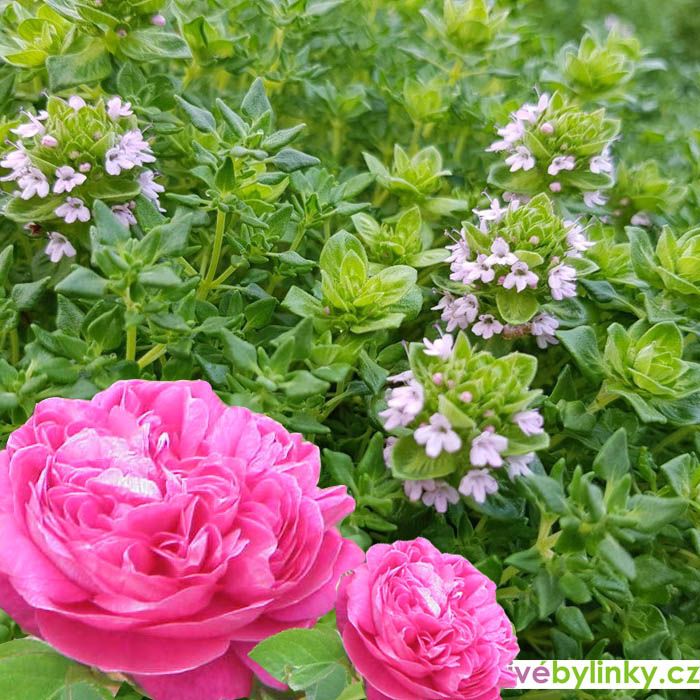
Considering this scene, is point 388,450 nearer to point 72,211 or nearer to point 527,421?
point 527,421

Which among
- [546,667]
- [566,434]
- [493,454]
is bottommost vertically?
[546,667]

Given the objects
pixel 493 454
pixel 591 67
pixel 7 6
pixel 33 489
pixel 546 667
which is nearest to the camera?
pixel 33 489

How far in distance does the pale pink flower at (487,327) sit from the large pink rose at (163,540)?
0.35 m

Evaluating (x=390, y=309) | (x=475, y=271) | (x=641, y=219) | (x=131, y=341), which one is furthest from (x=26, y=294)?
(x=641, y=219)

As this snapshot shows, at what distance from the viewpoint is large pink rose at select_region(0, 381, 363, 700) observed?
1.90ft

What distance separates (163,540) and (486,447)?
0.31 meters

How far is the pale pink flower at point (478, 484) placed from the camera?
763 millimetres

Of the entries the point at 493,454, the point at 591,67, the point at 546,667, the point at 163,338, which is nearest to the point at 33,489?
the point at 163,338

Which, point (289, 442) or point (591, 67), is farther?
point (591, 67)

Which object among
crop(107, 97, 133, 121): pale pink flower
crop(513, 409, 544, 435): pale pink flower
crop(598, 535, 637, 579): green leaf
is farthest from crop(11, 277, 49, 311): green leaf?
crop(598, 535, 637, 579): green leaf

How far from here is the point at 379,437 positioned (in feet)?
2.80

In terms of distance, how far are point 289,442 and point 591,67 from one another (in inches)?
39.2

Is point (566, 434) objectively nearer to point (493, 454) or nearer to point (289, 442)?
point (493, 454)

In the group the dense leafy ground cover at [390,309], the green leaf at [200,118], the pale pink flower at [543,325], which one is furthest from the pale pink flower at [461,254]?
the green leaf at [200,118]
